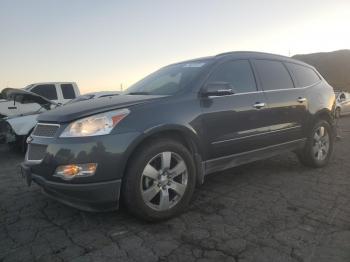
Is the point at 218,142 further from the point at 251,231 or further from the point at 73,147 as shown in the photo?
the point at 73,147

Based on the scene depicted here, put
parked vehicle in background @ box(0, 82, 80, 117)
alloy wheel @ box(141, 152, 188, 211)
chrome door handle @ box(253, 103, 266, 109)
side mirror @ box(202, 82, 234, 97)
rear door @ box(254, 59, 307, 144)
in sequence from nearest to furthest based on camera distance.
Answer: alloy wheel @ box(141, 152, 188, 211)
side mirror @ box(202, 82, 234, 97)
chrome door handle @ box(253, 103, 266, 109)
rear door @ box(254, 59, 307, 144)
parked vehicle in background @ box(0, 82, 80, 117)

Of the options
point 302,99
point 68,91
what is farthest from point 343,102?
point 302,99

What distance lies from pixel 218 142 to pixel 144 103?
1055 millimetres

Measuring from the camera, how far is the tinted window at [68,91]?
12.0 metres

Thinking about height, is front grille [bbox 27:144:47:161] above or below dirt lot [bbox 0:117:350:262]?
above

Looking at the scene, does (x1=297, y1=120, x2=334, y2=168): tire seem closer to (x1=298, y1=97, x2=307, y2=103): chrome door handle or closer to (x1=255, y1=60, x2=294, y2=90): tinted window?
(x1=298, y1=97, x2=307, y2=103): chrome door handle

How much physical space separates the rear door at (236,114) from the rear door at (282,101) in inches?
6.9

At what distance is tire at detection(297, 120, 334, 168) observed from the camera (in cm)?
565

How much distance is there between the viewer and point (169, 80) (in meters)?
4.58

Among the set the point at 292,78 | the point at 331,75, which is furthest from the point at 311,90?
the point at 331,75

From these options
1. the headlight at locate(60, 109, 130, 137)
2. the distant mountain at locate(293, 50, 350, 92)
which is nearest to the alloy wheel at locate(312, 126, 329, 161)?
the headlight at locate(60, 109, 130, 137)

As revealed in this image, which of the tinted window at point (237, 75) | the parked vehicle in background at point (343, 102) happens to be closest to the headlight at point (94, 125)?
the tinted window at point (237, 75)

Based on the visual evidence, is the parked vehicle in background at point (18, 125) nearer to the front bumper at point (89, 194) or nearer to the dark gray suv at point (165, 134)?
the dark gray suv at point (165, 134)

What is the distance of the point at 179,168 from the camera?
12.2 feet
